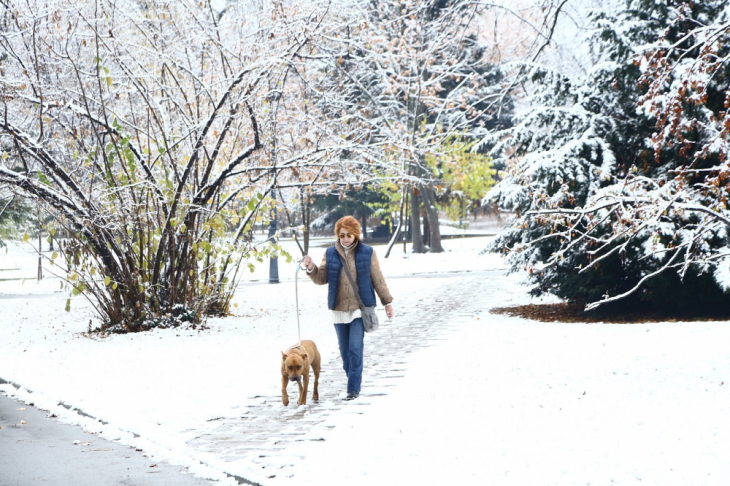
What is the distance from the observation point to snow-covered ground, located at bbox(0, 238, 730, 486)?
16.3ft

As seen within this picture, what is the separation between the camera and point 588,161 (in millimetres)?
12359

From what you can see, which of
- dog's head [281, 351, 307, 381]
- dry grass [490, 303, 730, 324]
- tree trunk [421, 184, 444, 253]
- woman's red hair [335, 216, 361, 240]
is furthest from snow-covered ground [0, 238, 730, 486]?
tree trunk [421, 184, 444, 253]

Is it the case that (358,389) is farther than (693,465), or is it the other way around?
(358,389)

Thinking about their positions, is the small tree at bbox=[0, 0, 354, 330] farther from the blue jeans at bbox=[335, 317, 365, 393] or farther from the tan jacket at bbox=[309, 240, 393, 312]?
the blue jeans at bbox=[335, 317, 365, 393]

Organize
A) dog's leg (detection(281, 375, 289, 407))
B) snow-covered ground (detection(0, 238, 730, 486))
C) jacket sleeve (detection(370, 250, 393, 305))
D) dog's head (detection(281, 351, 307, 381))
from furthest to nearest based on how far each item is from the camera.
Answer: jacket sleeve (detection(370, 250, 393, 305)) → dog's leg (detection(281, 375, 289, 407)) → dog's head (detection(281, 351, 307, 381)) → snow-covered ground (detection(0, 238, 730, 486))

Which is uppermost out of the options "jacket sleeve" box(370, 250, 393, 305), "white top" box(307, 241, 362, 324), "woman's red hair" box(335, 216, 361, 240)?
"woman's red hair" box(335, 216, 361, 240)

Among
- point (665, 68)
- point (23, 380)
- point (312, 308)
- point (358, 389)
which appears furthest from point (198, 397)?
point (312, 308)

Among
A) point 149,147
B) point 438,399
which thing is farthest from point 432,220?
point 438,399

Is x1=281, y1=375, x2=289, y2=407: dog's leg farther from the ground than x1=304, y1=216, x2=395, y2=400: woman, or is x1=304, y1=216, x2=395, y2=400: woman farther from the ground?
x1=304, y1=216, x2=395, y2=400: woman

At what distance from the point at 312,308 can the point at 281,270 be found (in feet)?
55.2

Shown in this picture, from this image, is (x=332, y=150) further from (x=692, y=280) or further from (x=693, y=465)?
(x=693, y=465)

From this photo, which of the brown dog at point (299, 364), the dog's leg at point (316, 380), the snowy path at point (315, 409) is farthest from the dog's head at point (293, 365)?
the dog's leg at point (316, 380)

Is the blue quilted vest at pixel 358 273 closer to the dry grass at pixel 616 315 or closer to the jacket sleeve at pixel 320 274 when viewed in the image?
the jacket sleeve at pixel 320 274

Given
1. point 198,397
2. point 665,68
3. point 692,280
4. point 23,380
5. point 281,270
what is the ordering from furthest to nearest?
point 281,270
point 692,280
point 23,380
point 198,397
point 665,68
